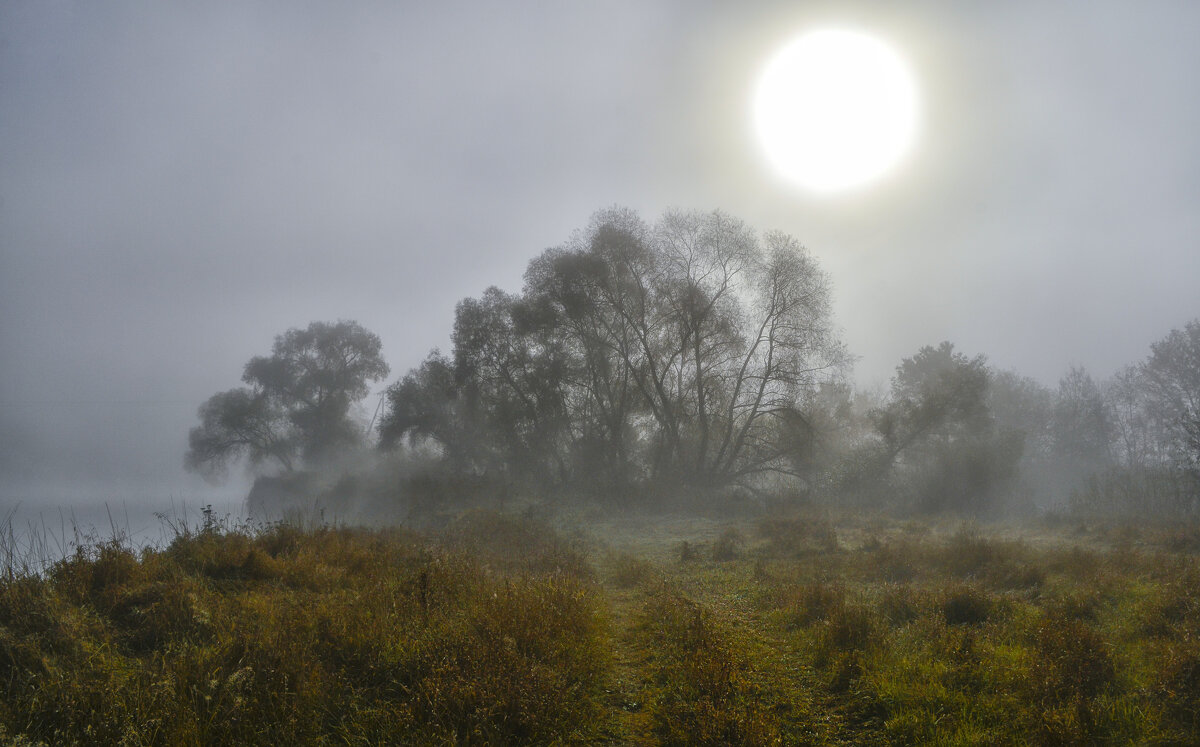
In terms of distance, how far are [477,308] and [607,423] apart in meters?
10.1

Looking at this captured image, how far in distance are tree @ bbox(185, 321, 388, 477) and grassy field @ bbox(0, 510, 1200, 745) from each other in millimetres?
39186

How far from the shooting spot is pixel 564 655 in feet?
18.7

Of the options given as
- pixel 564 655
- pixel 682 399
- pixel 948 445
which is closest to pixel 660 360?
pixel 682 399

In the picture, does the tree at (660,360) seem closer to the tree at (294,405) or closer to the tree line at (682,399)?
the tree line at (682,399)

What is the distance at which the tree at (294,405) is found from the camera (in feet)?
141

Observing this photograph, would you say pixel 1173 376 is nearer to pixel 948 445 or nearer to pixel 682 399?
pixel 948 445

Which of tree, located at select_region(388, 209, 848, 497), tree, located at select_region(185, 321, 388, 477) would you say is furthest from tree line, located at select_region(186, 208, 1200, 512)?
tree, located at select_region(185, 321, 388, 477)

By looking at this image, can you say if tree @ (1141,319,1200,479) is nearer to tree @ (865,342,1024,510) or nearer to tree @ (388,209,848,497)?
tree @ (865,342,1024,510)

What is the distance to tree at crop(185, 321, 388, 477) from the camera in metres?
42.9

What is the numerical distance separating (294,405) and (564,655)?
47.0 meters

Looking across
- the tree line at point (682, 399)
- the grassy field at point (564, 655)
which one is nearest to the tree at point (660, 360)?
the tree line at point (682, 399)

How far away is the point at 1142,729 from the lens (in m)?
3.90

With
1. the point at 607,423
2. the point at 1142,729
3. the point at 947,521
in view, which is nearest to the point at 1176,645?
the point at 1142,729

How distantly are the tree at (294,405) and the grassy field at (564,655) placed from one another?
39.2 metres
